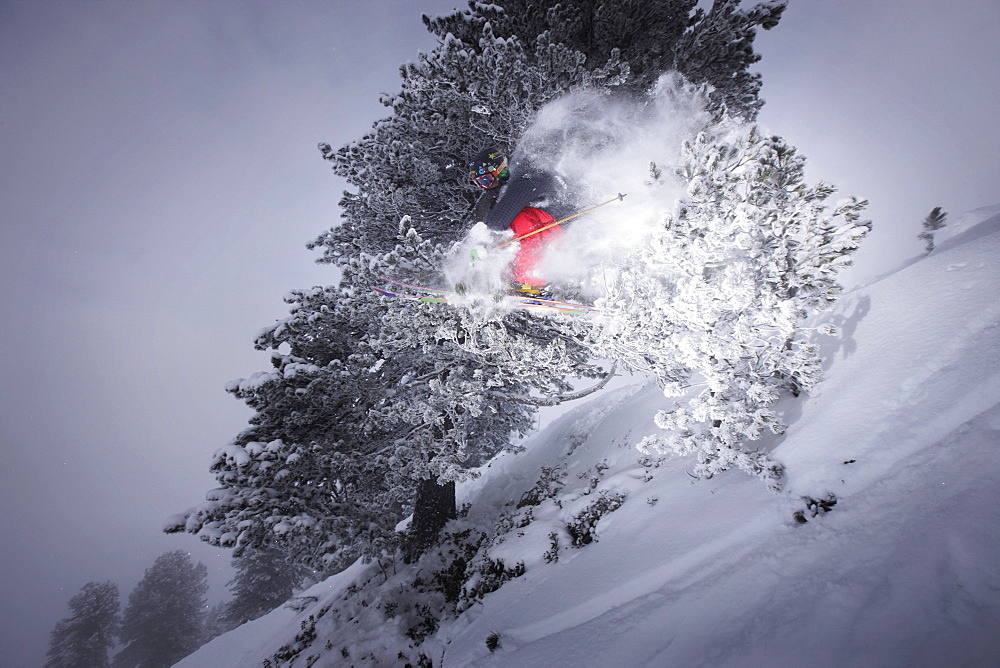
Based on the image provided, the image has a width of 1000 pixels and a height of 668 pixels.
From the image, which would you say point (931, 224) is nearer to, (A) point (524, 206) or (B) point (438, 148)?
(A) point (524, 206)

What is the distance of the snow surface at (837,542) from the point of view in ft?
6.77

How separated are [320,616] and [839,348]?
32.8ft

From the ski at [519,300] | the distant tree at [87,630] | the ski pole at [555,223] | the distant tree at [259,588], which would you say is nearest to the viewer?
the ski at [519,300]

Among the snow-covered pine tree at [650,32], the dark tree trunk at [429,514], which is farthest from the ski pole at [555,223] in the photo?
the dark tree trunk at [429,514]

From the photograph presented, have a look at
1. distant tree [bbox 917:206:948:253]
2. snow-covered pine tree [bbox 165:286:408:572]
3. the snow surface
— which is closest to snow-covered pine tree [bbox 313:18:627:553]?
snow-covered pine tree [bbox 165:286:408:572]

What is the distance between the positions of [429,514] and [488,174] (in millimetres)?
6770

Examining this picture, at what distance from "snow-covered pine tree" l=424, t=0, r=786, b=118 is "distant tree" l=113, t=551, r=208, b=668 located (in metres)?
35.0

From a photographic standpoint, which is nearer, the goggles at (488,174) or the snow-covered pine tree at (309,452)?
the snow-covered pine tree at (309,452)

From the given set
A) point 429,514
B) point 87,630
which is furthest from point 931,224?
point 87,630

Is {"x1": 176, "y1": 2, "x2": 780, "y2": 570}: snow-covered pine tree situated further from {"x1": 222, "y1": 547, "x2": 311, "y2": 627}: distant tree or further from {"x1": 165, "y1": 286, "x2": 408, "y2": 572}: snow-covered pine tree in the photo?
{"x1": 222, "y1": 547, "x2": 311, "y2": 627}: distant tree

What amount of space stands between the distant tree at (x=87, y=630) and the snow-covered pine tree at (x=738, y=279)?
38.1 m

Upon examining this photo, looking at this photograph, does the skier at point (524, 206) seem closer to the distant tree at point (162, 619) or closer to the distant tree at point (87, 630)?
the distant tree at point (162, 619)

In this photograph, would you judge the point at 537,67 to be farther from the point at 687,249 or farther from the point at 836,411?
the point at 836,411

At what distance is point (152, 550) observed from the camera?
13425 centimetres
